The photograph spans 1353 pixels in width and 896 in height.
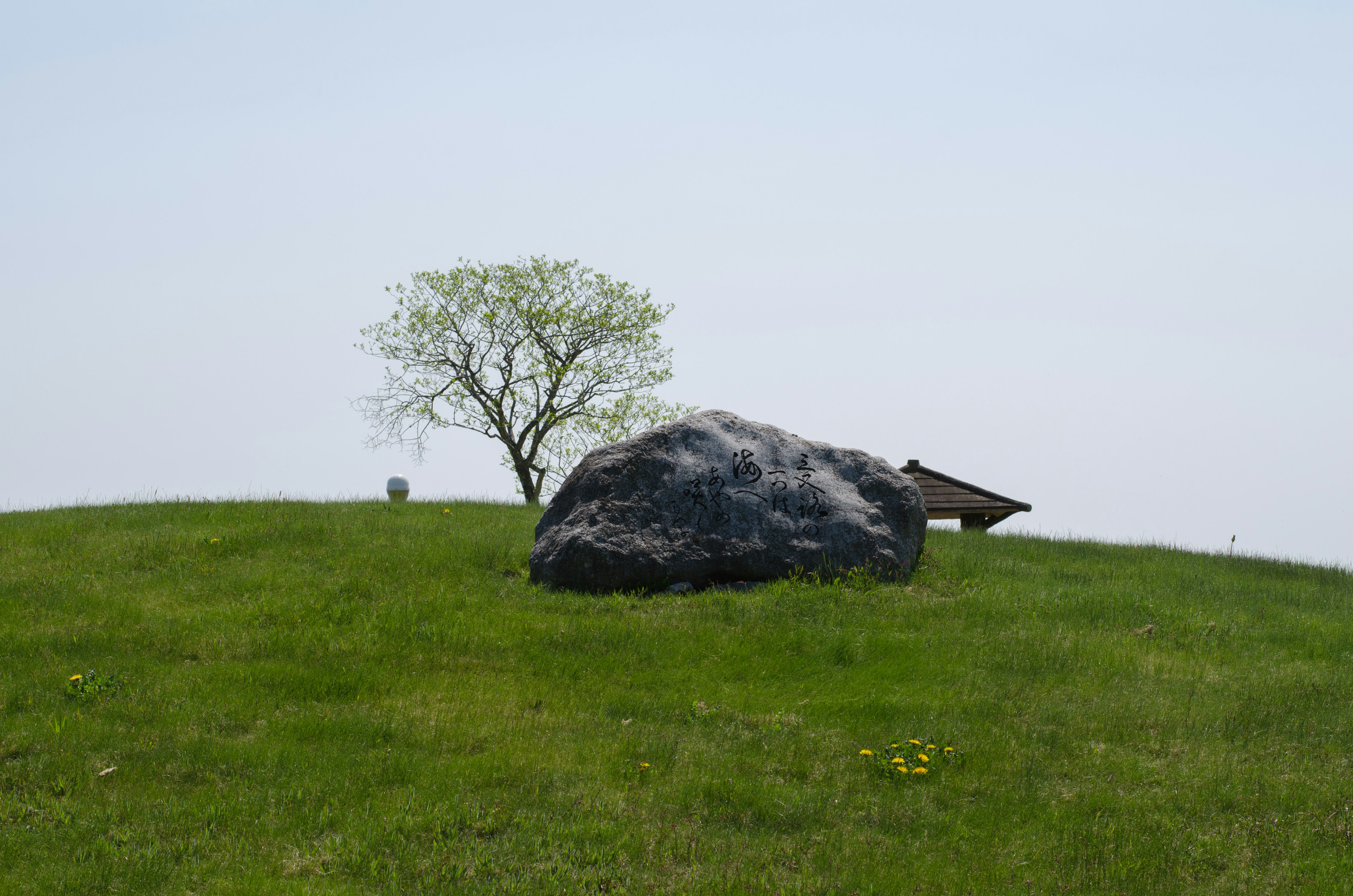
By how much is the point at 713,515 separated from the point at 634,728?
17.1ft

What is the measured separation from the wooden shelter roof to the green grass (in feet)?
21.5

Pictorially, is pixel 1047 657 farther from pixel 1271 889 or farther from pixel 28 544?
pixel 28 544

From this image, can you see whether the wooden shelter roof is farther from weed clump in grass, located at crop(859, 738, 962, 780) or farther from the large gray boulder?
weed clump in grass, located at crop(859, 738, 962, 780)

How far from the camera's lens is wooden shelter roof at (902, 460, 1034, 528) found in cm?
2248

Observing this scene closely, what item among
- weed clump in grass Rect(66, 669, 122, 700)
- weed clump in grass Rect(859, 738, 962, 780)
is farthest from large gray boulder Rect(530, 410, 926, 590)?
weed clump in grass Rect(66, 669, 122, 700)

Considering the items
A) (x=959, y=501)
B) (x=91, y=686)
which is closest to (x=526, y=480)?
(x=959, y=501)

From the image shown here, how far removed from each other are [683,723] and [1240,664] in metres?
7.40

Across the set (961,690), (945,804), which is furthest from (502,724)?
(961,690)

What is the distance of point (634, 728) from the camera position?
10.0 m

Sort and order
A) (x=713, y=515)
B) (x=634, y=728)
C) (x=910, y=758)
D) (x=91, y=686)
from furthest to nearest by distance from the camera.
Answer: (x=713, y=515) < (x=91, y=686) < (x=634, y=728) < (x=910, y=758)

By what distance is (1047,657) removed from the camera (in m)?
12.0

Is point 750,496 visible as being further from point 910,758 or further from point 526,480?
point 526,480

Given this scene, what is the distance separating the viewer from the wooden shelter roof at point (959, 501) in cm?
2248

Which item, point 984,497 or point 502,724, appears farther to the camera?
point 984,497
